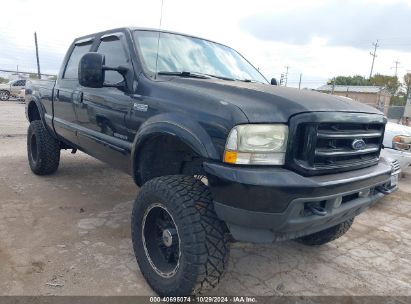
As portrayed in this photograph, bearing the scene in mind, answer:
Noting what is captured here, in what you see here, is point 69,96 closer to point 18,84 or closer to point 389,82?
point 18,84

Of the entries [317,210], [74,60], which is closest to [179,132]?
[317,210]

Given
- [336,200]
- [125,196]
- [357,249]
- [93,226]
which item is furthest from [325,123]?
[125,196]

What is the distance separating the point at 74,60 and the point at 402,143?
16.2 ft

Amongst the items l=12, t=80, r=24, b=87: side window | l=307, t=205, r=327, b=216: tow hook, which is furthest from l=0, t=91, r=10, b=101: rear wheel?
l=307, t=205, r=327, b=216: tow hook

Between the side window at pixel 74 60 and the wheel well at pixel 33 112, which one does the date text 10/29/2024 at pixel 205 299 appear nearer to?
the side window at pixel 74 60

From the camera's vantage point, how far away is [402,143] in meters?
5.67

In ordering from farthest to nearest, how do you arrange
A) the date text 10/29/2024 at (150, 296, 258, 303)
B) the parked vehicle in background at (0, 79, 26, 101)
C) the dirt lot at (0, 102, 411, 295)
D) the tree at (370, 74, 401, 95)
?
1. the tree at (370, 74, 401, 95)
2. the parked vehicle in background at (0, 79, 26, 101)
3. the dirt lot at (0, 102, 411, 295)
4. the date text 10/29/2024 at (150, 296, 258, 303)

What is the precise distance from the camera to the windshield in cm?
307

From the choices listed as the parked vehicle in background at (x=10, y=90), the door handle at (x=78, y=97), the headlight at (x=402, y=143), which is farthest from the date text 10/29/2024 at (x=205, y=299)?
the parked vehicle in background at (x=10, y=90)

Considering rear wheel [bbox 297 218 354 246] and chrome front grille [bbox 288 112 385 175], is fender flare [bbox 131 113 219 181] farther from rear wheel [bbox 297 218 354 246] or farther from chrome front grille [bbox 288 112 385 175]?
rear wheel [bbox 297 218 354 246]

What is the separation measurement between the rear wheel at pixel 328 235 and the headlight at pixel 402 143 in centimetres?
301

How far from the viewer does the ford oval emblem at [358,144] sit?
2.34 meters

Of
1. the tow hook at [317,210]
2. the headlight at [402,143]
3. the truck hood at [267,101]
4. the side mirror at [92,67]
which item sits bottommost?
the tow hook at [317,210]

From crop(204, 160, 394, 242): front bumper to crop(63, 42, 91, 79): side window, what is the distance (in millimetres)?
2866
